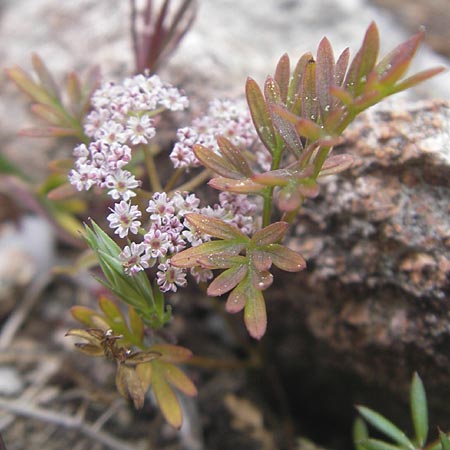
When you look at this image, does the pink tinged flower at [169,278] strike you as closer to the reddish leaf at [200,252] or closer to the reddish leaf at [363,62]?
the reddish leaf at [200,252]

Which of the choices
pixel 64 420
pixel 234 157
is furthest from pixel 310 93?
pixel 64 420

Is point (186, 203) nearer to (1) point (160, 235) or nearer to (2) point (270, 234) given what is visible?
(1) point (160, 235)

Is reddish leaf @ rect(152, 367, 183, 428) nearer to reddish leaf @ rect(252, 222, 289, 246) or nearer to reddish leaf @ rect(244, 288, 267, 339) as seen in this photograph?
reddish leaf @ rect(244, 288, 267, 339)

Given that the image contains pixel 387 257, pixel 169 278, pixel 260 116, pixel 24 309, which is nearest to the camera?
pixel 169 278

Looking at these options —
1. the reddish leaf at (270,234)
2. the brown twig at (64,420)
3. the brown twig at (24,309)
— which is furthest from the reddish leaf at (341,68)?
the brown twig at (24,309)

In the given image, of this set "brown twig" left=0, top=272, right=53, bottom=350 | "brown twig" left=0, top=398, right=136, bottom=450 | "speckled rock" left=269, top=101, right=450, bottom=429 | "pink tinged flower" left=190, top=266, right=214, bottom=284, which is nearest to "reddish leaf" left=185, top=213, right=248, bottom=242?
"pink tinged flower" left=190, top=266, right=214, bottom=284

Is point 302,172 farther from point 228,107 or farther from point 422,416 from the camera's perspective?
point 422,416
